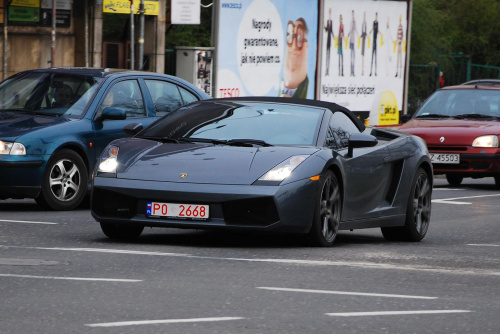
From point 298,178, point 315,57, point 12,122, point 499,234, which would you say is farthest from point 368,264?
point 315,57

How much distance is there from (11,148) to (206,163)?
12.3ft

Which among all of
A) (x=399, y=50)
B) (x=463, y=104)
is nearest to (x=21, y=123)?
(x=463, y=104)

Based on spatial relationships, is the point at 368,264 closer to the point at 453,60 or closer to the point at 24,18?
the point at 24,18

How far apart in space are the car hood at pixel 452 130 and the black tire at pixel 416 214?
7960mm

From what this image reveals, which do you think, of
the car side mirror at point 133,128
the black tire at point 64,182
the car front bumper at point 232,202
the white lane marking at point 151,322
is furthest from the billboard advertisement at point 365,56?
the white lane marking at point 151,322

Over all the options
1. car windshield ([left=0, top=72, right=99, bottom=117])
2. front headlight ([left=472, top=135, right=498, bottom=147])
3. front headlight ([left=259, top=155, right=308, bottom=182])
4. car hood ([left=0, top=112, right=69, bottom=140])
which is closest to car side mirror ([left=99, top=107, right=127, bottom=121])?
car windshield ([left=0, top=72, right=99, bottom=117])

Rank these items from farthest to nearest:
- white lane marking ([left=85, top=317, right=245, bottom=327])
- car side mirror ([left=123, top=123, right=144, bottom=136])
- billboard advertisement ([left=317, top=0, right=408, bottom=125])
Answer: billboard advertisement ([left=317, top=0, right=408, bottom=125]) < car side mirror ([left=123, top=123, right=144, bottom=136]) < white lane marking ([left=85, top=317, right=245, bottom=327])

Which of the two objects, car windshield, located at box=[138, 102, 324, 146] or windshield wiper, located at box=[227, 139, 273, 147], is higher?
car windshield, located at box=[138, 102, 324, 146]

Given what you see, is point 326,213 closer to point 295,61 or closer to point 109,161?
point 109,161

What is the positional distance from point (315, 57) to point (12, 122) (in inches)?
848

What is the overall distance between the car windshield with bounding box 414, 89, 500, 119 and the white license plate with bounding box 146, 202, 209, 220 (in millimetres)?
12439

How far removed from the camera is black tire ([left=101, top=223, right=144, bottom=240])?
10.7m

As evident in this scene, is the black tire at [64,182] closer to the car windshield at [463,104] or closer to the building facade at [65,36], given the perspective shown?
the car windshield at [463,104]

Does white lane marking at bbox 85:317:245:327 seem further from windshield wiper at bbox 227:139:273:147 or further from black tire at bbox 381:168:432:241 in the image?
black tire at bbox 381:168:432:241
